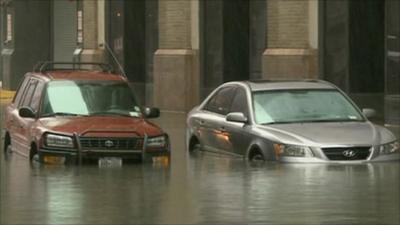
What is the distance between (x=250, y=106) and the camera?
14977mm

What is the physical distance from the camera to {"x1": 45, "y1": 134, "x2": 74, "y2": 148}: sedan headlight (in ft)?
46.3

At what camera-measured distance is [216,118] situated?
51.9 feet

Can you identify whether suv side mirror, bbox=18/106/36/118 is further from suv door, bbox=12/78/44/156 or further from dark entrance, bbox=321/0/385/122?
dark entrance, bbox=321/0/385/122

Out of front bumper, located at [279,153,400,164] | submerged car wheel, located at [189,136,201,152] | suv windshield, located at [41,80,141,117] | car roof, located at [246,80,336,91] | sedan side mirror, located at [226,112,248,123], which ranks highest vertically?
car roof, located at [246,80,336,91]

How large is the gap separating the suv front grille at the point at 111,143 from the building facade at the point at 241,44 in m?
9.23

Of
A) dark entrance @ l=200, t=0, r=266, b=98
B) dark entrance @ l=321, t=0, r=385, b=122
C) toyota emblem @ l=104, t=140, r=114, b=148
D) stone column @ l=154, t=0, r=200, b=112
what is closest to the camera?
toyota emblem @ l=104, t=140, r=114, b=148

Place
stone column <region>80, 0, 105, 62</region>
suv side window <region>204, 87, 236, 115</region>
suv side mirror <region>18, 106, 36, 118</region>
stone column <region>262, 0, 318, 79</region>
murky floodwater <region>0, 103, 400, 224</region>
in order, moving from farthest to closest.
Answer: stone column <region>80, 0, 105, 62</region>, stone column <region>262, 0, 318, 79</region>, suv side window <region>204, 87, 236, 115</region>, suv side mirror <region>18, 106, 36, 118</region>, murky floodwater <region>0, 103, 400, 224</region>

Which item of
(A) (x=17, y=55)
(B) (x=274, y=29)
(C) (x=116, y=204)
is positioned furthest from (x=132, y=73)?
(C) (x=116, y=204)

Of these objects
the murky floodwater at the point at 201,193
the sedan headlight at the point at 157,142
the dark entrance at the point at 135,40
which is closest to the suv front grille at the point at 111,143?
the sedan headlight at the point at 157,142

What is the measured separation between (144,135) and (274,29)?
11.9m

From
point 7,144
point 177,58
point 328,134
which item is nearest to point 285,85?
point 328,134

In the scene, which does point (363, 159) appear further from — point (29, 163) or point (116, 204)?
point (29, 163)

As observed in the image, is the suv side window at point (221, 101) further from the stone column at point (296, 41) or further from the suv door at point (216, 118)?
the stone column at point (296, 41)

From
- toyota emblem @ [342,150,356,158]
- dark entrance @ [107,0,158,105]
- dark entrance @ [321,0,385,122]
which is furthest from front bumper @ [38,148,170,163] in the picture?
dark entrance @ [107,0,158,105]
